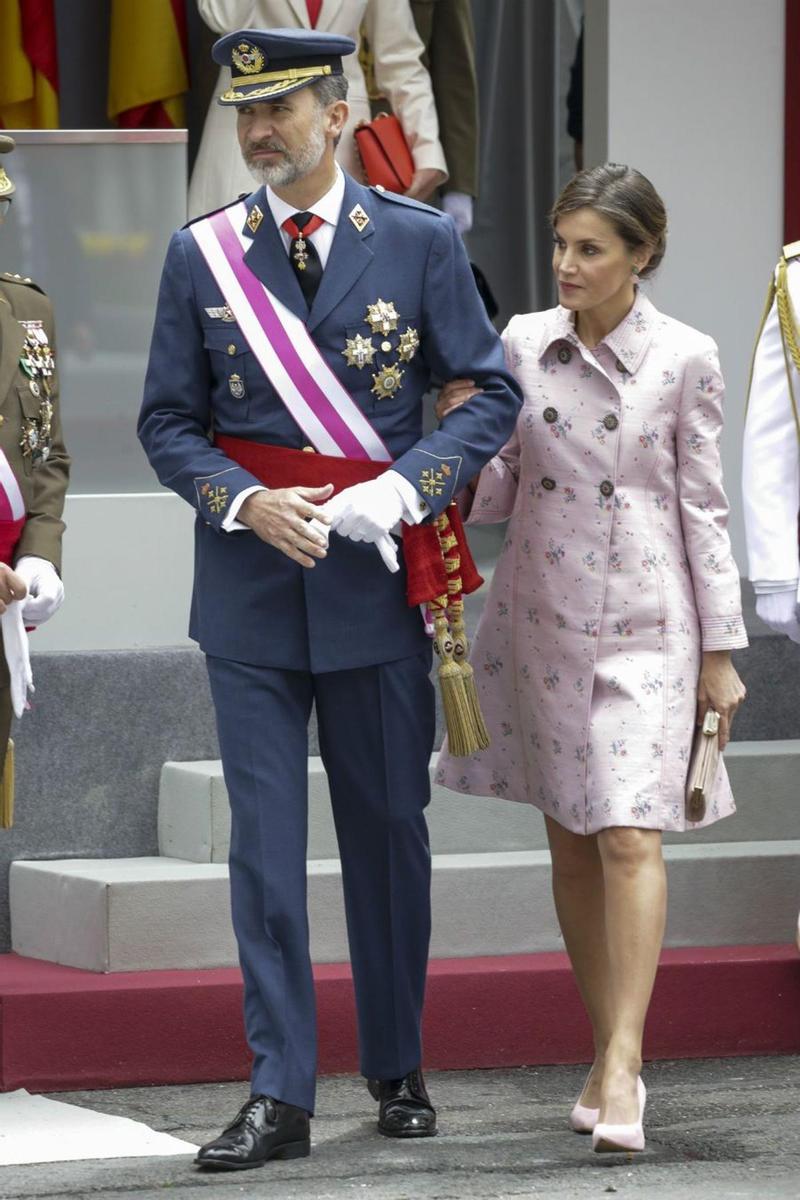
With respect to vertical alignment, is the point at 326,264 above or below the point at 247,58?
below

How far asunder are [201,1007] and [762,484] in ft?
5.07

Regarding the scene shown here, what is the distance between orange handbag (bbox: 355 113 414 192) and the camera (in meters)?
6.76

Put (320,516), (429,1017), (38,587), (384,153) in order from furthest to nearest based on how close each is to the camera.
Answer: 1. (384,153)
2. (429,1017)
3. (38,587)
4. (320,516)

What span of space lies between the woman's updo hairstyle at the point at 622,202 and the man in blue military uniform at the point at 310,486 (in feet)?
0.78

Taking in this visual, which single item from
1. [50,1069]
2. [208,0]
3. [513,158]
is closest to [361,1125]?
[50,1069]

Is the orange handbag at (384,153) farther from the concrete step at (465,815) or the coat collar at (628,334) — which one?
the coat collar at (628,334)

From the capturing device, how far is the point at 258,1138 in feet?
14.2

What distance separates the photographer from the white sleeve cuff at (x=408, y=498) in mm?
4406

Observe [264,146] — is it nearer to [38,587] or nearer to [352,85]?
[38,587]

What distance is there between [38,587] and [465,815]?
1531mm

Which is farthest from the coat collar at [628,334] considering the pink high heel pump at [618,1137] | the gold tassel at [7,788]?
the pink high heel pump at [618,1137]

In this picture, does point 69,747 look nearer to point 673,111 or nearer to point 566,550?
point 566,550

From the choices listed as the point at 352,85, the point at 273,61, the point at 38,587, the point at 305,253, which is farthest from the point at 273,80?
the point at 352,85

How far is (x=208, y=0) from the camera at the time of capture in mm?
6797
